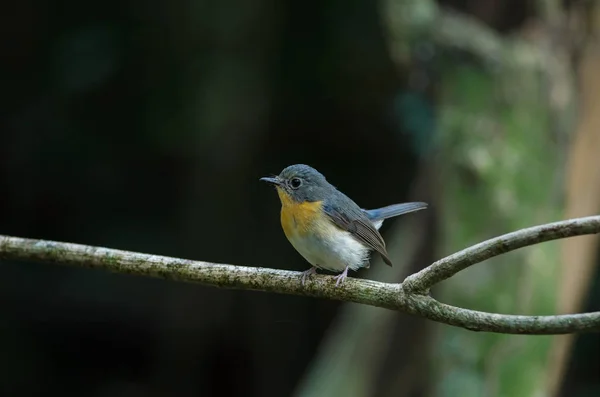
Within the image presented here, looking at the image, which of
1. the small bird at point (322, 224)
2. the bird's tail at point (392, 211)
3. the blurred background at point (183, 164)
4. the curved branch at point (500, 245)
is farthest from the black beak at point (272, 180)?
the blurred background at point (183, 164)

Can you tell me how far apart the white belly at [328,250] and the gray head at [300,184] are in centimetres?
18

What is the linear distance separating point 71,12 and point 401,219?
3464 mm

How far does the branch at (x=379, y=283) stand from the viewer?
2.05m

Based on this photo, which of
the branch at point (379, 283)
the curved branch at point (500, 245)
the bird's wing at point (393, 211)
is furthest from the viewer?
the bird's wing at point (393, 211)

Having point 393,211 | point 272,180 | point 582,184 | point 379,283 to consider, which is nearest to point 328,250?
point 272,180

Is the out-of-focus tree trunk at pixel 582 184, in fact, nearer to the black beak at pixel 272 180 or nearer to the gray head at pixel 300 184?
the gray head at pixel 300 184

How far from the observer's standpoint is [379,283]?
2418 millimetres

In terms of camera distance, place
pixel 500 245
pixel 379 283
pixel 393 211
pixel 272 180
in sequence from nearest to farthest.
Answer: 1. pixel 500 245
2. pixel 379 283
3. pixel 272 180
4. pixel 393 211

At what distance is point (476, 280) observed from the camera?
4.42 meters

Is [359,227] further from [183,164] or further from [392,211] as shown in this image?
[183,164]

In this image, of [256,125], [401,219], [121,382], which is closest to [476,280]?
[401,219]

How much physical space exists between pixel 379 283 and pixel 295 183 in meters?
1.22

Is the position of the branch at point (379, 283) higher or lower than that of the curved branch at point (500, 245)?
lower

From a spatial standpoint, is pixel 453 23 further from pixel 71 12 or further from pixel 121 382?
pixel 121 382
